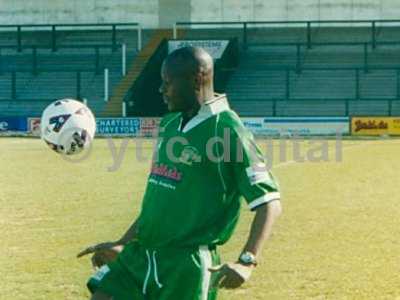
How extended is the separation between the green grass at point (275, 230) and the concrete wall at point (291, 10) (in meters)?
28.3

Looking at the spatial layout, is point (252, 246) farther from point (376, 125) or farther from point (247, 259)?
point (376, 125)

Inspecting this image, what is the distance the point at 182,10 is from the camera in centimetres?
5309

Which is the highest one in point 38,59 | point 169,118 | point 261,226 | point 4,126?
point 169,118

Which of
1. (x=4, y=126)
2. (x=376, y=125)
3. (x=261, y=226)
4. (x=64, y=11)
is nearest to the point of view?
(x=261, y=226)

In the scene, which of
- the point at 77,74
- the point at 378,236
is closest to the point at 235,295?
the point at 378,236

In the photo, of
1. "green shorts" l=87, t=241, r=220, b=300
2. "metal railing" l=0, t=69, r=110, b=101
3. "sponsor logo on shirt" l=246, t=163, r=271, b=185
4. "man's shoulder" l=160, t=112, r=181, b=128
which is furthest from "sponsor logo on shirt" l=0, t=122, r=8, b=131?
"sponsor logo on shirt" l=246, t=163, r=271, b=185

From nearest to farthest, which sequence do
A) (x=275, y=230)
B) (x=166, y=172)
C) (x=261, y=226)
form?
(x=261, y=226)
(x=166, y=172)
(x=275, y=230)

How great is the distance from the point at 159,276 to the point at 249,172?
0.63 metres

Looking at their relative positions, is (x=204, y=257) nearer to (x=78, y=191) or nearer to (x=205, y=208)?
(x=205, y=208)

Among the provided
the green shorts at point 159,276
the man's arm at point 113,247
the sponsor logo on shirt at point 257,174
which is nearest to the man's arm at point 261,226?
the sponsor logo on shirt at point 257,174

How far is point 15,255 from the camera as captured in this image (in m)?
10.7

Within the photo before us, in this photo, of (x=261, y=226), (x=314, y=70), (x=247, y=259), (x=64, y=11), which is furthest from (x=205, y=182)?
(x=64, y=11)

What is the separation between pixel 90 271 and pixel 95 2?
46216 millimetres

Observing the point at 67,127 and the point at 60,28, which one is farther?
the point at 60,28
